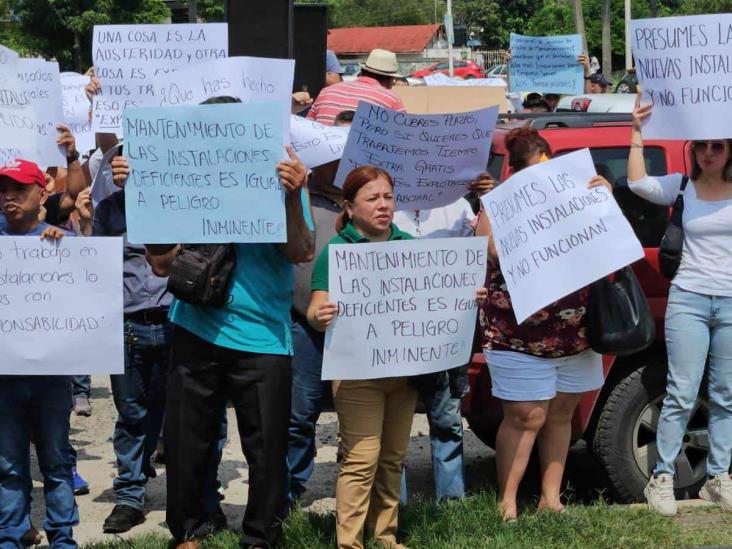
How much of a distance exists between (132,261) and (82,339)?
102 centimetres

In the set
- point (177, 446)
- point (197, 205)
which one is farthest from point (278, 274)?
point (177, 446)

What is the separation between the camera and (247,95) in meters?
5.07

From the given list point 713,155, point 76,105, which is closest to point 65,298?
point 713,155

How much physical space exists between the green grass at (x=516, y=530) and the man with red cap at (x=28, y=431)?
0.31 metres

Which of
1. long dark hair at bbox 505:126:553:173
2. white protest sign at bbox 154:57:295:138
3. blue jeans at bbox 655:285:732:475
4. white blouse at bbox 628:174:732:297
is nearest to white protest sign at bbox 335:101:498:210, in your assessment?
long dark hair at bbox 505:126:553:173

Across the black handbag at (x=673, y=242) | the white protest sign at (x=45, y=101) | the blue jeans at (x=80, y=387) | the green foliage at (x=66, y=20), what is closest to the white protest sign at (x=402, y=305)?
the black handbag at (x=673, y=242)

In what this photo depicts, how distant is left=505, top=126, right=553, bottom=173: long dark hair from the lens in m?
5.47

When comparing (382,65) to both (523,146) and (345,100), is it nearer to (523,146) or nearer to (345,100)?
(345,100)

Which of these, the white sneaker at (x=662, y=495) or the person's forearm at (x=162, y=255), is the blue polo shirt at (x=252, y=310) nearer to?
the person's forearm at (x=162, y=255)

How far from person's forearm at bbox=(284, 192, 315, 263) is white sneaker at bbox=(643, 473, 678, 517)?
2.11 meters

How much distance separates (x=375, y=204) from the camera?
4789 millimetres

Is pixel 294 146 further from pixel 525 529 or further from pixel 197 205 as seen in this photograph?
pixel 525 529

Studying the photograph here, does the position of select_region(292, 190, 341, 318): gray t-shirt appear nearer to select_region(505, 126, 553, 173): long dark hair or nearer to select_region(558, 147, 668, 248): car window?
select_region(505, 126, 553, 173): long dark hair

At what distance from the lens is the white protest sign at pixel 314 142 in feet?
18.0
